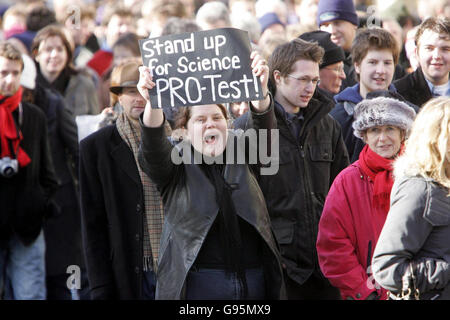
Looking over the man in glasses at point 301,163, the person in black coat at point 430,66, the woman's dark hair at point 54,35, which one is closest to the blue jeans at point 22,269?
the woman's dark hair at point 54,35

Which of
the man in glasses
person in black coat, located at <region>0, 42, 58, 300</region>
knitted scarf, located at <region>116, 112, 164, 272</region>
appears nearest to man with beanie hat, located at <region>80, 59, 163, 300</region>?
knitted scarf, located at <region>116, 112, 164, 272</region>

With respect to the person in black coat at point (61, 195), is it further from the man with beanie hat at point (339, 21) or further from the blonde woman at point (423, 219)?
the blonde woman at point (423, 219)

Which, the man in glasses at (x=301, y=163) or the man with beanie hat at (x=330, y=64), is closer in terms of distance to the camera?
the man in glasses at (x=301, y=163)

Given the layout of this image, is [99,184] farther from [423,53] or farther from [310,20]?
[310,20]

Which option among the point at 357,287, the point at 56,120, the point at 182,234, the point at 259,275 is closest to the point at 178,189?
the point at 182,234

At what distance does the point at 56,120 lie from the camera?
8406 mm

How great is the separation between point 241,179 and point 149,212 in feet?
4.12

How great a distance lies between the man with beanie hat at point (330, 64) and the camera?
7.29 metres

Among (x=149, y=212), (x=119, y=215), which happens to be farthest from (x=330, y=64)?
(x=119, y=215)

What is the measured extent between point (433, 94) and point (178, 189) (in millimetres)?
2848

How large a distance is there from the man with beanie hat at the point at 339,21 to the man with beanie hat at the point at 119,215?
272 centimetres

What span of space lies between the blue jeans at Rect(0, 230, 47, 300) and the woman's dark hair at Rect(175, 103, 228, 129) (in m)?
2.86

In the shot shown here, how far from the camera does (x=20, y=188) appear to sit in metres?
7.58

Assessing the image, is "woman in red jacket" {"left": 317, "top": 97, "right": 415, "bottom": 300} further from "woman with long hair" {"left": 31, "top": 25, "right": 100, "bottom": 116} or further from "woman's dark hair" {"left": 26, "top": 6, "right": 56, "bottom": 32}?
"woman's dark hair" {"left": 26, "top": 6, "right": 56, "bottom": 32}
